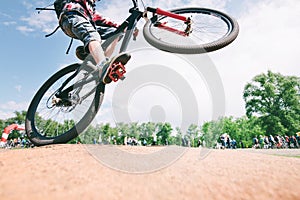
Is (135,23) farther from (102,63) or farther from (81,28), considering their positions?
(102,63)

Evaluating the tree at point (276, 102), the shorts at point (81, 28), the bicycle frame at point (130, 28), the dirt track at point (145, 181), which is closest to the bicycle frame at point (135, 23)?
the bicycle frame at point (130, 28)

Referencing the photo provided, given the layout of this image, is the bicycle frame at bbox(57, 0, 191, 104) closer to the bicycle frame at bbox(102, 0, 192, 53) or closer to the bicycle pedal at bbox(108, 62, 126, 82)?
the bicycle frame at bbox(102, 0, 192, 53)

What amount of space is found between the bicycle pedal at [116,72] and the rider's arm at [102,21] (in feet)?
4.89

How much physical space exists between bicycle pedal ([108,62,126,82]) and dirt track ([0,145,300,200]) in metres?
1.34

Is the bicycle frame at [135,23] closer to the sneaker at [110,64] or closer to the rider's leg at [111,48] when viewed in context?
the rider's leg at [111,48]

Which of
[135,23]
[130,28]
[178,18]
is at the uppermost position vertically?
[178,18]

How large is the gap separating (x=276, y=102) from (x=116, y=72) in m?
40.1

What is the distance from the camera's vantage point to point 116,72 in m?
3.27

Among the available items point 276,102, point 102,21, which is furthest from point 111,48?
point 276,102

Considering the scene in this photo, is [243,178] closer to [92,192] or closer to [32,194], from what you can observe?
[92,192]

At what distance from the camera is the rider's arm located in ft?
13.9

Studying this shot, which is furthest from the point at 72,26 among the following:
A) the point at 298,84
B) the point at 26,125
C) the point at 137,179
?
the point at 298,84

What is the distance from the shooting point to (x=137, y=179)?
192 cm

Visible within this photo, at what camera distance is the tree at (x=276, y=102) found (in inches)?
1335
